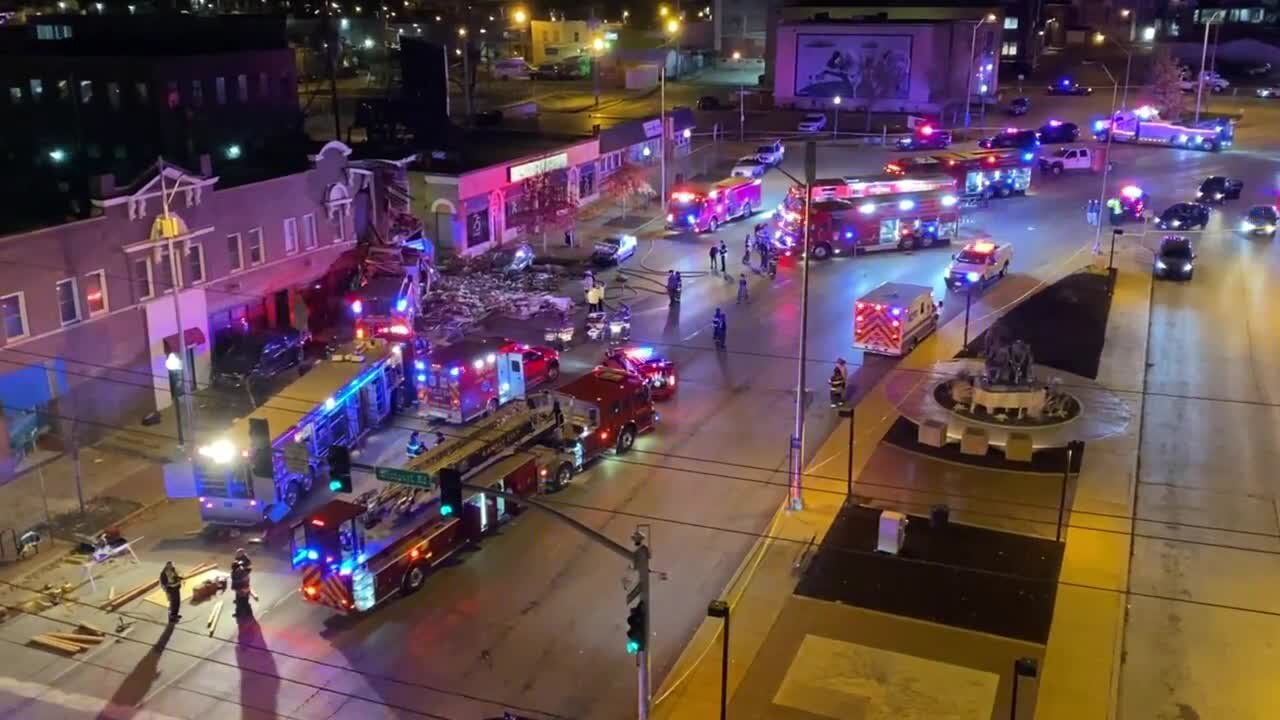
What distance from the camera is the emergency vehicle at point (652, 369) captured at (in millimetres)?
32969

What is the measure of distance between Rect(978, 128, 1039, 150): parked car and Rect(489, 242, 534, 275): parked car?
3499 centimetres

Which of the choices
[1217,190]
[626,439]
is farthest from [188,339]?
[1217,190]

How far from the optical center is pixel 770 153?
67938 mm

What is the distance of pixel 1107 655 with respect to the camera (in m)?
20.0

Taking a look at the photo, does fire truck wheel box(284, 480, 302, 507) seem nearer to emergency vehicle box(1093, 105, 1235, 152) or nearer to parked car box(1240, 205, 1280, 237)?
parked car box(1240, 205, 1280, 237)

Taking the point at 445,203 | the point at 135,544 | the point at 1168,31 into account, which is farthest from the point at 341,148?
the point at 1168,31

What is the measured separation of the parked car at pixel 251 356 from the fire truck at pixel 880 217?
23184 mm

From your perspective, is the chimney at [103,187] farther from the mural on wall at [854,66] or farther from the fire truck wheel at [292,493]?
the mural on wall at [854,66]

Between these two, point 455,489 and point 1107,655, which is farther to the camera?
point 1107,655

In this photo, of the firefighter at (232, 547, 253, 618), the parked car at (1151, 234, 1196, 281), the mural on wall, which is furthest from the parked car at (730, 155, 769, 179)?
the firefighter at (232, 547, 253, 618)

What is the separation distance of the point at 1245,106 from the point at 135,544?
9018 cm

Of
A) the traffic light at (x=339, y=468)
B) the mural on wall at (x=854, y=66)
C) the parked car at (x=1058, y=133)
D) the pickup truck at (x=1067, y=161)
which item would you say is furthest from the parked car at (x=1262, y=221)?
the traffic light at (x=339, y=468)

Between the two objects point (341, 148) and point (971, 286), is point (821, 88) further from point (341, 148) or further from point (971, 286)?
point (341, 148)

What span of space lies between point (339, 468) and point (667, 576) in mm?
8792
